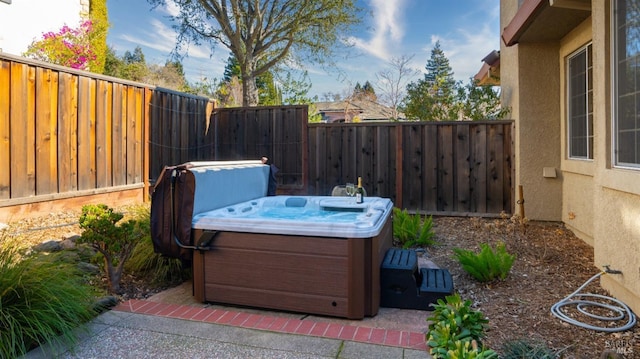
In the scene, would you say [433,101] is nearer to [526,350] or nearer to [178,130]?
[178,130]

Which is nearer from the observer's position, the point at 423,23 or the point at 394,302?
the point at 394,302

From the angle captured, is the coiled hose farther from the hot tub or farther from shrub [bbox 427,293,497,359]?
the hot tub

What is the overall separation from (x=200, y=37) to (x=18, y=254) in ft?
34.2

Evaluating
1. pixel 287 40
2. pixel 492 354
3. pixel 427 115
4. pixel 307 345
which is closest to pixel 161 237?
pixel 307 345

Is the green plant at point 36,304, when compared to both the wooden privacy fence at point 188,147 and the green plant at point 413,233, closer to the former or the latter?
the wooden privacy fence at point 188,147

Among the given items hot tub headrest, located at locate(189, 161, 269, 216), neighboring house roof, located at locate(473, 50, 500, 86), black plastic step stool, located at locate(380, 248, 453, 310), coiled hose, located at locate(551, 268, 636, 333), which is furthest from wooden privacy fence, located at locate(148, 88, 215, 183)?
coiled hose, located at locate(551, 268, 636, 333)

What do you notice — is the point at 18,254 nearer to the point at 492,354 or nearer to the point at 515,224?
the point at 492,354

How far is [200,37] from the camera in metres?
12.1

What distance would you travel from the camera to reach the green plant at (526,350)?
2281mm

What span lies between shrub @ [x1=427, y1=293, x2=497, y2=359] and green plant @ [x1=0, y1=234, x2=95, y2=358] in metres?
2.22

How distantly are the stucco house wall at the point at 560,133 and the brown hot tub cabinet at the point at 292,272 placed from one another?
2.02 m

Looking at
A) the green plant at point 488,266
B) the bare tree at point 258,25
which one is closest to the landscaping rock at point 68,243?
the green plant at point 488,266

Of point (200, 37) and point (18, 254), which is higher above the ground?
point (200, 37)

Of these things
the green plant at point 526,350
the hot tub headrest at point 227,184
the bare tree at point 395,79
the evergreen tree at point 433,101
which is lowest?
the green plant at point 526,350
